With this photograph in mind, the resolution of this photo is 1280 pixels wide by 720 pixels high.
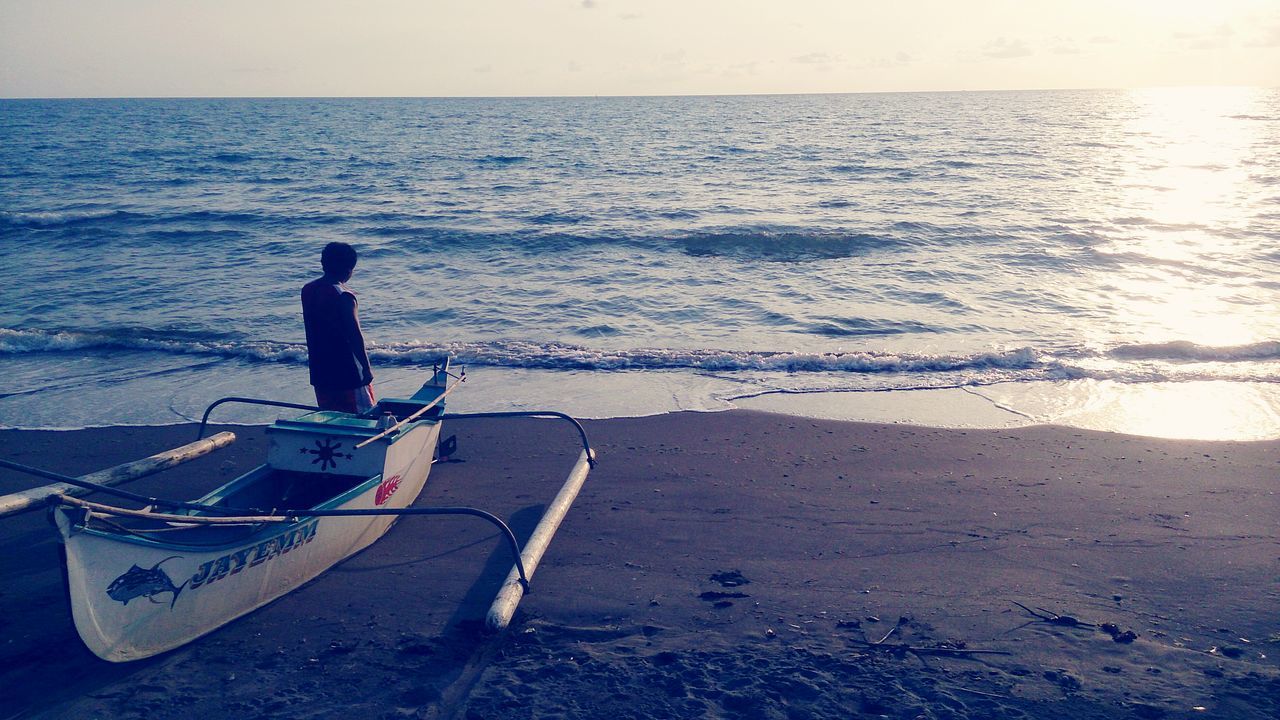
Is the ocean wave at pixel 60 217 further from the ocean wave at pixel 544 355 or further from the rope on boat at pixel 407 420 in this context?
the rope on boat at pixel 407 420

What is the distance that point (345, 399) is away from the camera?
19.7 ft

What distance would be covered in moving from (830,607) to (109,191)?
93.0 ft

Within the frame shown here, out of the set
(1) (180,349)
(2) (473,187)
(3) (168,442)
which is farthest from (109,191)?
(3) (168,442)

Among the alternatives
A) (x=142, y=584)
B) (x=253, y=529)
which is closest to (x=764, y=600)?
(x=253, y=529)

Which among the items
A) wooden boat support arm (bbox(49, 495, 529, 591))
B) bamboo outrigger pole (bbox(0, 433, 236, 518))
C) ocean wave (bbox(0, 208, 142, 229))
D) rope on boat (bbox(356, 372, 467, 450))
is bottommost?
bamboo outrigger pole (bbox(0, 433, 236, 518))

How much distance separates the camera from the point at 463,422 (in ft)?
27.0

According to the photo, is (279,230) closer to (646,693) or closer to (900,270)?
(900,270)

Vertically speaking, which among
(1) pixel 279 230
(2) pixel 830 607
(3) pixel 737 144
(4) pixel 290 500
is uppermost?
(3) pixel 737 144

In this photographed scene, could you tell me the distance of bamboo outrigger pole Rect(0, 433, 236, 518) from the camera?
5301 mm

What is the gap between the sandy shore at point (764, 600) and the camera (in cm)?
395

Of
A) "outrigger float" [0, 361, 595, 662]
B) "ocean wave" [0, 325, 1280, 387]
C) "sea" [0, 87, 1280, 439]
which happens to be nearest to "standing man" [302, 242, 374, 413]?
"outrigger float" [0, 361, 595, 662]

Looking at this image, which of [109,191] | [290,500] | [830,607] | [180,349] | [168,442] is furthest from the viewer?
[109,191]

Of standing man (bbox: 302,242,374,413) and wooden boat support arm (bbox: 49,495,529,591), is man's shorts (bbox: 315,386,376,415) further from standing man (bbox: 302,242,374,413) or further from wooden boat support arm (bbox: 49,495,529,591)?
wooden boat support arm (bbox: 49,495,529,591)

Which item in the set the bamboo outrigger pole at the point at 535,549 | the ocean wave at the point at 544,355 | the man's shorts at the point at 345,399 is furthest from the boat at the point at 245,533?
the ocean wave at the point at 544,355
